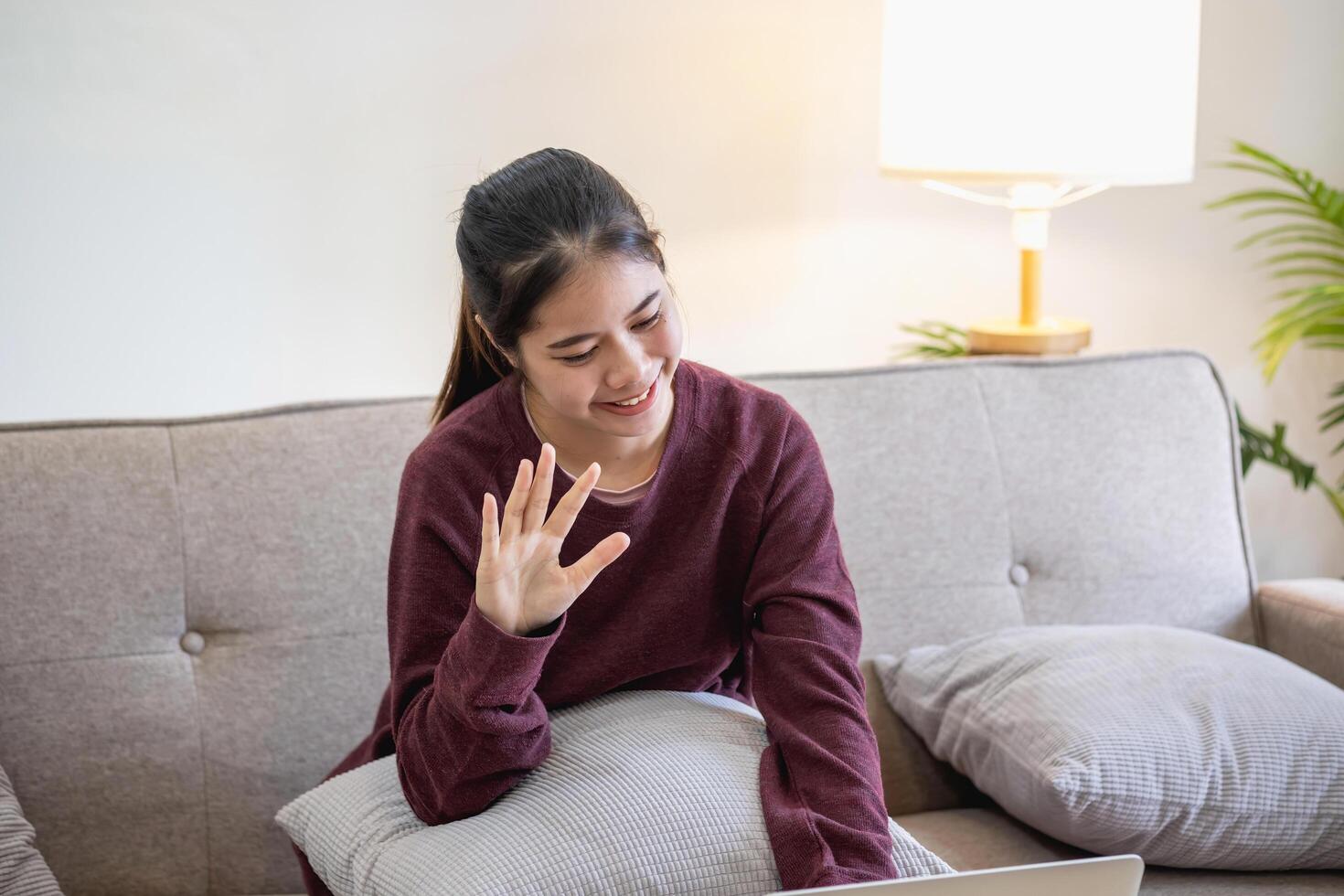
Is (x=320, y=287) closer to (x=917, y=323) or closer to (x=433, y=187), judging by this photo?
(x=433, y=187)

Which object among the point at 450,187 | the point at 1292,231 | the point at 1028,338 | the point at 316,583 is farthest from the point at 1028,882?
the point at 1292,231

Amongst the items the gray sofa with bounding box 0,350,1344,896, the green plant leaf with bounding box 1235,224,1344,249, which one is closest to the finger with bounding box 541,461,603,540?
the gray sofa with bounding box 0,350,1344,896

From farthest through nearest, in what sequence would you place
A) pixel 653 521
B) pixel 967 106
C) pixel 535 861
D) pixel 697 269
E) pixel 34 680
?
1. pixel 697 269
2. pixel 967 106
3. pixel 34 680
4. pixel 653 521
5. pixel 535 861

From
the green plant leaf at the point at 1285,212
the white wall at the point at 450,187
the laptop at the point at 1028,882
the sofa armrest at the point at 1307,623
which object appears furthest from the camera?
the green plant leaf at the point at 1285,212

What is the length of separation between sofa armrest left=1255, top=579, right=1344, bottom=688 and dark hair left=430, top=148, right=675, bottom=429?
997 millimetres

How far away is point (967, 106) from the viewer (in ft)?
6.11

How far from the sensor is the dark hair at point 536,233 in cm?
109

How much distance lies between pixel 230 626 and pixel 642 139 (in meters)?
1.07

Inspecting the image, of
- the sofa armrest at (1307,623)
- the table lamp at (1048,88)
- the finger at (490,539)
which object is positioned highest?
the table lamp at (1048,88)

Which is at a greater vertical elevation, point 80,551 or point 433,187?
point 433,187

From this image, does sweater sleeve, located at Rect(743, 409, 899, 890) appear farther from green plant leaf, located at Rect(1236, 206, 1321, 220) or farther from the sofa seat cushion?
green plant leaf, located at Rect(1236, 206, 1321, 220)

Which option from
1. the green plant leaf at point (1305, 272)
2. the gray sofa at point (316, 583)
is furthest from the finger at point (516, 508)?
the green plant leaf at point (1305, 272)

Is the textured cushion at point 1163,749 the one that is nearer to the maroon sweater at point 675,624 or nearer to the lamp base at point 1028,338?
the maroon sweater at point 675,624

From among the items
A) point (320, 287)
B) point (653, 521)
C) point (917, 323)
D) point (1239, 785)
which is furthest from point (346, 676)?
point (917, 323)
